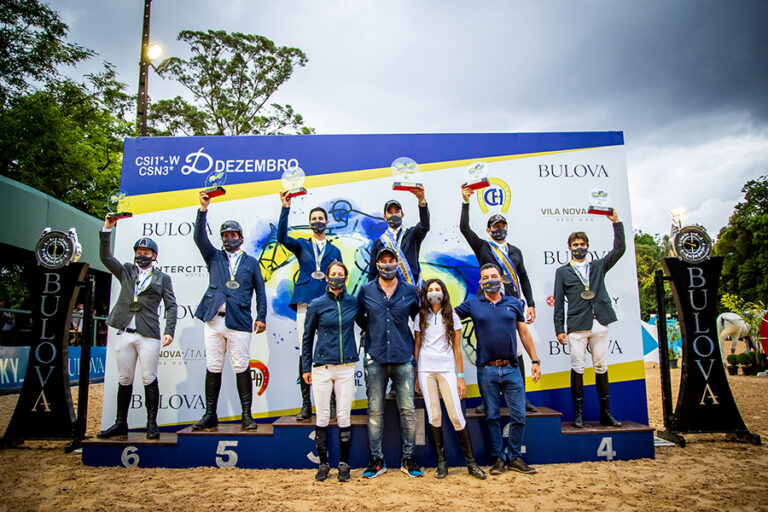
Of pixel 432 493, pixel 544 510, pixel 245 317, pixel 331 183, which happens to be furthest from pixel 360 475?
pixel 331 183

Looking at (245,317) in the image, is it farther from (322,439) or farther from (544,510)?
(544,510)

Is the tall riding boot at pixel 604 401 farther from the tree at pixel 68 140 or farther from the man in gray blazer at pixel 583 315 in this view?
the tree at pixel 68 140

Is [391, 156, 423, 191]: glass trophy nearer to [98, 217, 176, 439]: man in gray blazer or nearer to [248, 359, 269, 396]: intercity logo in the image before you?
[248, 359, 269, 396]: intercity logo

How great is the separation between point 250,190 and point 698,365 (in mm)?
5752

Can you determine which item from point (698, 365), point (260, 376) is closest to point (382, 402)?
point (260, 376)

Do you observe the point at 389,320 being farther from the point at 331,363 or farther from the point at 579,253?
the point at 579,253

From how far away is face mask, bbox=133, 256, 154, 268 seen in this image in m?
4.99

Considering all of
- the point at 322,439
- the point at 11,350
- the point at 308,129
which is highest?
the point at 308,129

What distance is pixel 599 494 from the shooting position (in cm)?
369

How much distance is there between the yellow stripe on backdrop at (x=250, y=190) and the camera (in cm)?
577

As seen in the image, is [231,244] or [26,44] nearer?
[231,244]

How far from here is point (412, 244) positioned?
4.93 m

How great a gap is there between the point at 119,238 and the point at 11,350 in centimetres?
548

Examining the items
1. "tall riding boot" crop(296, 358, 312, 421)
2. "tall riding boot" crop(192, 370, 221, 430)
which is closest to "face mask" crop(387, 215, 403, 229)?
"tall riding boot" crop(296, 358, 312, 421)
